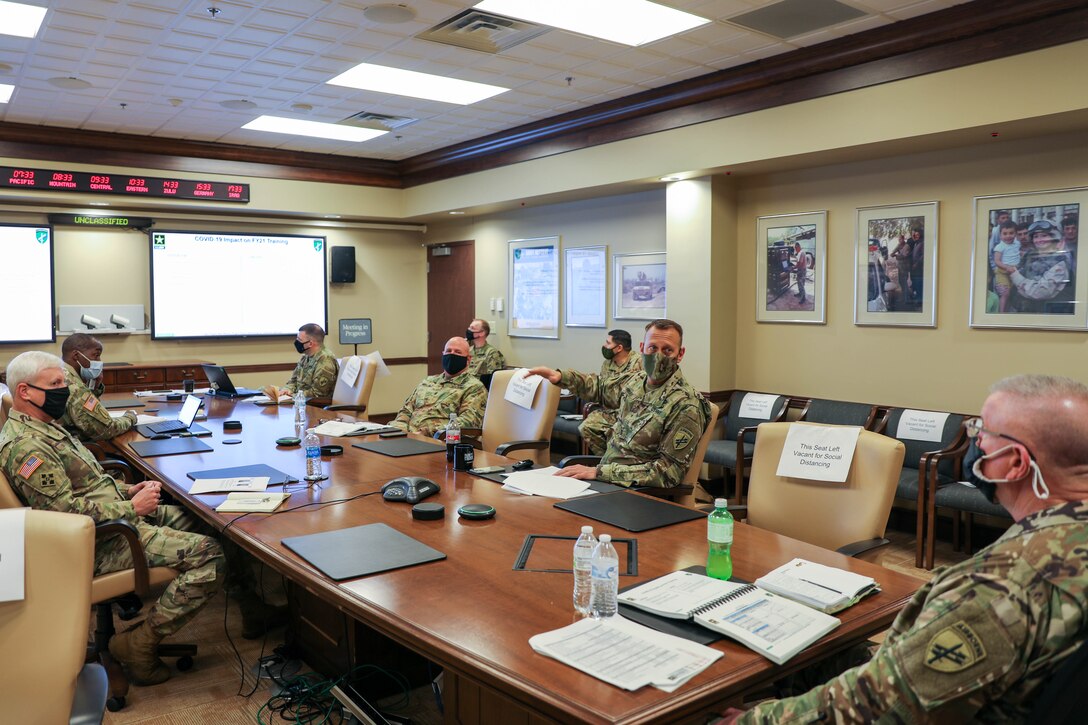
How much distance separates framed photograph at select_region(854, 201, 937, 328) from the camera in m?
4.85

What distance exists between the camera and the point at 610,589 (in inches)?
70.4

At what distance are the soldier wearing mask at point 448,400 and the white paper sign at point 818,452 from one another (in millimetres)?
2473

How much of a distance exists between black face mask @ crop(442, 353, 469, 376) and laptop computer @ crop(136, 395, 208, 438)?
1.49 m

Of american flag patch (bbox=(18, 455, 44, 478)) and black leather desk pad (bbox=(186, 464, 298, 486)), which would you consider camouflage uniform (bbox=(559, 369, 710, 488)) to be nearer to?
black leather desk pad (bbox=(186, 464, 298, 486))

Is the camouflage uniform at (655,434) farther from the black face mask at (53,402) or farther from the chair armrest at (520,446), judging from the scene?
the black face mask at (53,402)

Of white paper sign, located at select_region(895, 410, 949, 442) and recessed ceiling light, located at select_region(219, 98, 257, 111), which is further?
recessed ceiling light, located at select_region(219, 98, 257, 111)

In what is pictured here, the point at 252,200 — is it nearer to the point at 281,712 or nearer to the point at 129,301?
the point at 129,301

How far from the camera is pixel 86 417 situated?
159 inches

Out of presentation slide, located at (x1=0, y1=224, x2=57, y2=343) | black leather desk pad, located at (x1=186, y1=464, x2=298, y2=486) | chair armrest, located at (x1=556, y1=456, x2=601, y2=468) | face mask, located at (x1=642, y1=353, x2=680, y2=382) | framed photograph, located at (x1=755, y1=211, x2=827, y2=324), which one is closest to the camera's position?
black leather desk pad, located at (x1=186, y1=464, x2=298, y2=486)

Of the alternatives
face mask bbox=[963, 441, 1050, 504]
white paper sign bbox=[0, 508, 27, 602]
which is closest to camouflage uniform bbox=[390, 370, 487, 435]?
white paper sign bbox=[0, 508, 27, 602]

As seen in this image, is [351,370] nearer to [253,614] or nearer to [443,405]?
[443,405]

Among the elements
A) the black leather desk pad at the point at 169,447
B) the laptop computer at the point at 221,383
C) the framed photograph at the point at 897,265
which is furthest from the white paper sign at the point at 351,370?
the framed photograph at the point at 897,265

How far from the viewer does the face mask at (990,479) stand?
4.39ft

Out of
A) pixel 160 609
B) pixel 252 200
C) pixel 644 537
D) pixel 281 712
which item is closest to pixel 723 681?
pixel 644 537
